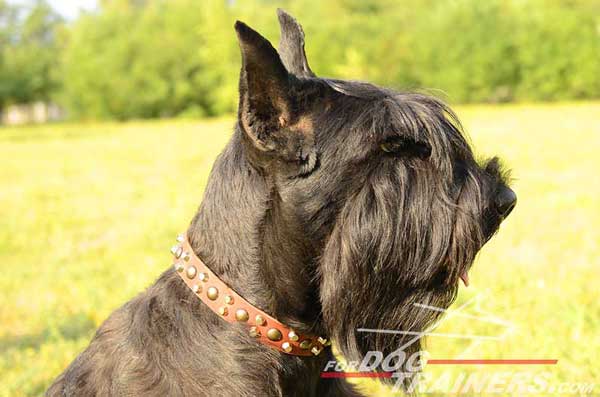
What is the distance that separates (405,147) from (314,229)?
451 millimetres

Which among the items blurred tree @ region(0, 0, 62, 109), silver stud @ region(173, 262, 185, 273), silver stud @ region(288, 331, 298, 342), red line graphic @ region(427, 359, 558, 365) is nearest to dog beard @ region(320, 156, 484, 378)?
silver stud @ region(288, 331, 298, 342)

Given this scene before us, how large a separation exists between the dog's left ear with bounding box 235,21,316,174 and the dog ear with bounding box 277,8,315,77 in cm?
36

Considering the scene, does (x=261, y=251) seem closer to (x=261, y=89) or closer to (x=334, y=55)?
(x=261, y=89)

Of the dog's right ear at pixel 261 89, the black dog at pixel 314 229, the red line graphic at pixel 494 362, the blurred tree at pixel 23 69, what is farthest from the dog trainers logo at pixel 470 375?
the blurred tree at pixel 23 69

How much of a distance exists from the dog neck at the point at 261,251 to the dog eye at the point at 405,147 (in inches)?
17.2

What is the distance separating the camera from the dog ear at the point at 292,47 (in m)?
2.74

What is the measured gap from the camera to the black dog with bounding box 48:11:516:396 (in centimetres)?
235

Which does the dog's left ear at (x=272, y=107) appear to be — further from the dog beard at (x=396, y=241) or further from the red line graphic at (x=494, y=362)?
the red line graphic at (x=494, y=362)

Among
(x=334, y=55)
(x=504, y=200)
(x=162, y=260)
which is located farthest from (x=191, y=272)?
(x=334, y=55)

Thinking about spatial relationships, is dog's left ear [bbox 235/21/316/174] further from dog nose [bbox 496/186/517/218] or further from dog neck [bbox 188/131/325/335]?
dog nose [bbox 496/186/517/218]

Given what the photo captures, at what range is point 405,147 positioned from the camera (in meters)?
2.40

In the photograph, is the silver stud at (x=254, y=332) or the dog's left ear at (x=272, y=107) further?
the silver stud at (x=254, y=332)

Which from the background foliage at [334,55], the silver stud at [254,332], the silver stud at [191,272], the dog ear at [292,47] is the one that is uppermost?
the background foliage at [334,55]

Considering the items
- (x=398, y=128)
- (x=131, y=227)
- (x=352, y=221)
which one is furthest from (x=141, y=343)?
(x=131, y=227)
